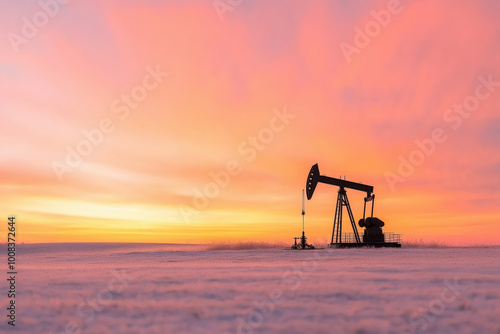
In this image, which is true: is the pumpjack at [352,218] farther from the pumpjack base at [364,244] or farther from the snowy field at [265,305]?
the snowy field at [265,305]

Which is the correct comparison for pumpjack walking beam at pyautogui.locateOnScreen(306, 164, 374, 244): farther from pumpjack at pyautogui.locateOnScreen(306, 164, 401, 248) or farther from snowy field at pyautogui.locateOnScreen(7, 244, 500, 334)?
snowy field at pyautogui.locateOnScreen(7, 244, 500, 334)

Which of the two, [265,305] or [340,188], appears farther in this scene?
[340,188]

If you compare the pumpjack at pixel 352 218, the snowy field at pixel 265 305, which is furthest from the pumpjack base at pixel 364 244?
the snowy field at pixel 265 305

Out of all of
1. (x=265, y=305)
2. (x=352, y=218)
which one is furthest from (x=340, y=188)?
(x=265, y=305)

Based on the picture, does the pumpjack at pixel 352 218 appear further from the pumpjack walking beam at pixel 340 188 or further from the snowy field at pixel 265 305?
the snowy field at pixel 265 305

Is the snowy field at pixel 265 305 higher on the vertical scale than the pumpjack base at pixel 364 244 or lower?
lower

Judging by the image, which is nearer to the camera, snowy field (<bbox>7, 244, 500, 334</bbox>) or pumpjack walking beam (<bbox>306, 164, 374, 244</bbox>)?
snowy field (<bbox>7, 244, 500, 334</bbox>)

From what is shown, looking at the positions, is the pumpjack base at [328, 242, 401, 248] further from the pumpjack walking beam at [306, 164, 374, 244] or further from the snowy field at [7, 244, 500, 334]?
the snowy field at [7, 244, 500, 334]

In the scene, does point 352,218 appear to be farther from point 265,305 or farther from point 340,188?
point 265,305

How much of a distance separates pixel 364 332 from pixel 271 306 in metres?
1.91

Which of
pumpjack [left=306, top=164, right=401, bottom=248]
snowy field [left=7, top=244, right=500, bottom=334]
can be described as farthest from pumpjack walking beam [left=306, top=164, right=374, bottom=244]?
snowy field [left=7, top=244, right=500, bottom=334]

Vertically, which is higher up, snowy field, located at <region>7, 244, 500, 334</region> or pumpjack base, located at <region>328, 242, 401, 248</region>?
pumpjack base, located at <region>328, 242, 401, 248</region>

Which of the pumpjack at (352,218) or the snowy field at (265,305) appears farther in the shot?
the pumpjack at (352,218)

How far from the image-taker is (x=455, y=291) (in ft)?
28.8
